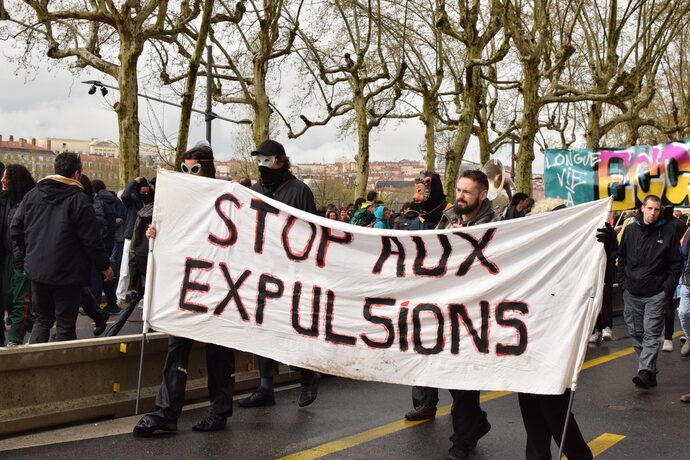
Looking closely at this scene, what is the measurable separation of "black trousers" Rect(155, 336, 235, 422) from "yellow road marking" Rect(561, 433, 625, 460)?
2507 millimetres

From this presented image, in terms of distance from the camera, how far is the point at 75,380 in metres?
5.54

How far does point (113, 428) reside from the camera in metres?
5.44

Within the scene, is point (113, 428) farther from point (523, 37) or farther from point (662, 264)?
point (523, 37)

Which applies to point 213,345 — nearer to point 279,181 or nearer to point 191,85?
point 279,181

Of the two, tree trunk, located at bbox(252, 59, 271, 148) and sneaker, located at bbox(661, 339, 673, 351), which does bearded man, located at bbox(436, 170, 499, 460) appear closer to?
sneaker, located at bbox(661, 339, 673, 351)

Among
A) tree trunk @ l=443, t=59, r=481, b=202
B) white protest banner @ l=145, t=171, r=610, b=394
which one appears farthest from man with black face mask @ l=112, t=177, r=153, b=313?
tree trunk @ l=443, t=59, r=481, b=202

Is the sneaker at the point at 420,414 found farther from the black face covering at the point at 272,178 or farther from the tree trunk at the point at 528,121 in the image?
the tree trunk at the point at 528,121

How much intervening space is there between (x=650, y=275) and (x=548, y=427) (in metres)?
3.45

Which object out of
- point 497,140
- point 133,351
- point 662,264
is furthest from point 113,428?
point 497,140

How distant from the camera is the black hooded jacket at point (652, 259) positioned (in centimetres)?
745

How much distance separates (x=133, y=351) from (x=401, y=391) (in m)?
2.41

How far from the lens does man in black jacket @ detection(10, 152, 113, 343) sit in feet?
19.5

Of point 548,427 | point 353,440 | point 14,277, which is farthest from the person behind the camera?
point 14,277

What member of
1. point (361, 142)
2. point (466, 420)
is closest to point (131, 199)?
point (466, 420)
